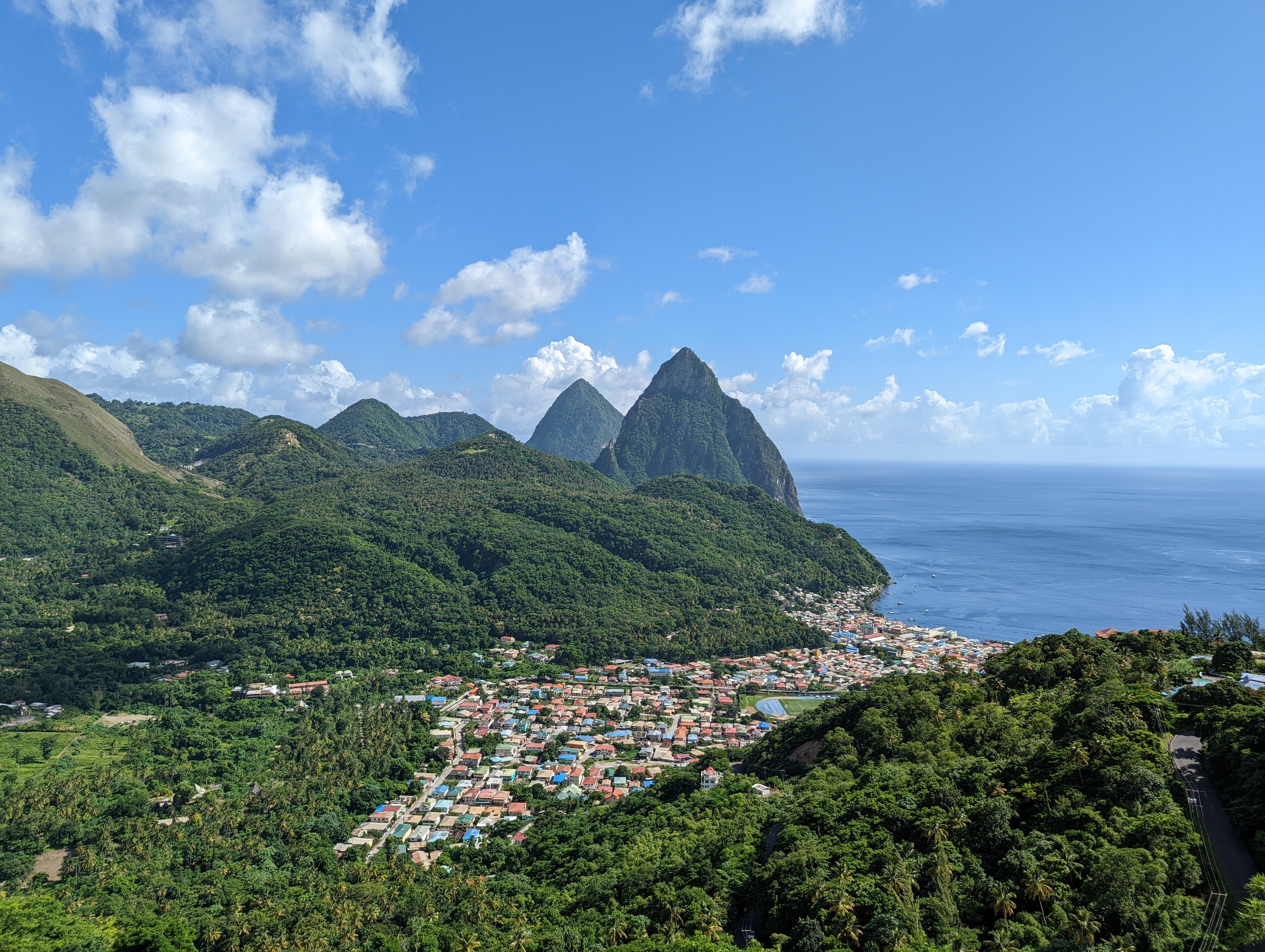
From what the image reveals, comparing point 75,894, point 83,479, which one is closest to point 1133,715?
point 75,894

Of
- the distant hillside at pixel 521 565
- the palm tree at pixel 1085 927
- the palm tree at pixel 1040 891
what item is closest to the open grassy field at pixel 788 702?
the distant hillside at pixel 521 565

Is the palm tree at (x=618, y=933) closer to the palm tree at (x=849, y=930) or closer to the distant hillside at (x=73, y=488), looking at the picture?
the palm tree at (x=849, y=930)

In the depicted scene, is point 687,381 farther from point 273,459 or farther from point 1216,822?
point 1216,822

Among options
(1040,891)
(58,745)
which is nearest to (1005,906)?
(1040,891)

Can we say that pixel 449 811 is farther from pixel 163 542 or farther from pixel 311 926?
pixel 163 542

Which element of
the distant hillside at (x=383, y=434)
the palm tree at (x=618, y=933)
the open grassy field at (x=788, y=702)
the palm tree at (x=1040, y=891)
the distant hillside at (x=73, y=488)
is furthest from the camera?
the distant hillside at (x=383, y=434)

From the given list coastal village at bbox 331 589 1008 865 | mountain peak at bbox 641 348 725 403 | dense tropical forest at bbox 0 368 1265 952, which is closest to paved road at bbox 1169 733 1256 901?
dense tropical forest at bbox 0 368 1265 952

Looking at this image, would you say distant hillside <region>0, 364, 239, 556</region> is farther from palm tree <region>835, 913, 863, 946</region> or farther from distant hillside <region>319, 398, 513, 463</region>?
palm tree <region>835, 913, 863, 946</region>
